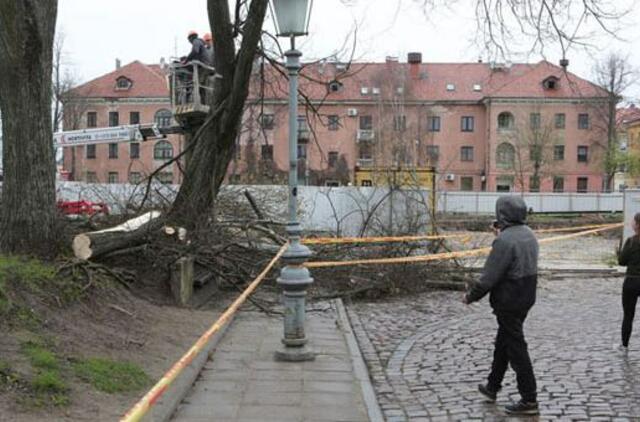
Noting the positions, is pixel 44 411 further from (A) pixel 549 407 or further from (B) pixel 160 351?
(A) pixel 549 407

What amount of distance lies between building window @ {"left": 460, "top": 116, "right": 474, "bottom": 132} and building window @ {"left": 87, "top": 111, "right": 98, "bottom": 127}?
36340 mm

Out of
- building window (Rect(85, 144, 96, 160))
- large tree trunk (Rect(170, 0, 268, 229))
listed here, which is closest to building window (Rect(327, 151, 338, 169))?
building window (Rect(85, 144, 96, 160))

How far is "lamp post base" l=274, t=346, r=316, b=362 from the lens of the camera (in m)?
8.17

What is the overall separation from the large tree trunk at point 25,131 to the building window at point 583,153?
243 feet

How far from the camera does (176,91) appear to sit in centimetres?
1578

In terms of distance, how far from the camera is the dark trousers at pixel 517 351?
6.39m

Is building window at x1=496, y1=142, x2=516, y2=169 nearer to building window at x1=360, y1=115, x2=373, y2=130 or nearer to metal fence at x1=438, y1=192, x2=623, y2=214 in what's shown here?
building window at x1=360, y1=115, x2=373, y2=130

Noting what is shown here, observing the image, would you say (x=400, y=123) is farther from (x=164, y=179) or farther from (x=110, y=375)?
Result: (x=110, y=375)

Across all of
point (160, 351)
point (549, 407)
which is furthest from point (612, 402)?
point (160, 351)

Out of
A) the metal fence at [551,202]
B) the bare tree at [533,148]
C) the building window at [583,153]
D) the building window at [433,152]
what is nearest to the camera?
the metal fence at [551,202]

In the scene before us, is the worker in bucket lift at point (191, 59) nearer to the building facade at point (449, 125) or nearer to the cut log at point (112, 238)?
the cut log at point (112, 238)

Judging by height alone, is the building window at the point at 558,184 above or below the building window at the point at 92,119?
below

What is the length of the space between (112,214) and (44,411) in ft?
28.1

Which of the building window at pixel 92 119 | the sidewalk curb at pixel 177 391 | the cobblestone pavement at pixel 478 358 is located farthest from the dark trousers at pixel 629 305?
the building window at pixel 92 119
